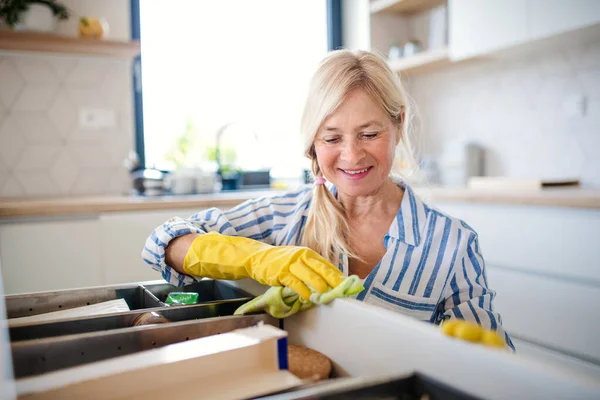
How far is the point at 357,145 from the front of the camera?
1.24 metres

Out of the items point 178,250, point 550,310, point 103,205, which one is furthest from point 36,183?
point 550,310

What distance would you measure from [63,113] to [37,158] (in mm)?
263

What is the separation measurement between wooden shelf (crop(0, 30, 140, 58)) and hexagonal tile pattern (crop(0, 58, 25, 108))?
103 mm

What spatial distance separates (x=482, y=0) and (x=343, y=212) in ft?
5.27

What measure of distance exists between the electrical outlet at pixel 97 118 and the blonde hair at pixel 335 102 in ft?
6.05

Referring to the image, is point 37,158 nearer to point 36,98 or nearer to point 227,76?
point 36,98

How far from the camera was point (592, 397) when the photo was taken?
0.43 m

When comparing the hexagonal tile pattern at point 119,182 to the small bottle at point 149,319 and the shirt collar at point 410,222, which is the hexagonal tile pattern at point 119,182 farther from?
the small bottle at point 149,319

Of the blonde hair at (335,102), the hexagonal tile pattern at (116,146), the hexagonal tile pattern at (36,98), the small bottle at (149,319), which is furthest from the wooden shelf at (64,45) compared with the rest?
the small bottle at (149,319)

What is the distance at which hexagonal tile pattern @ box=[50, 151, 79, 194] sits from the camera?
108 inches

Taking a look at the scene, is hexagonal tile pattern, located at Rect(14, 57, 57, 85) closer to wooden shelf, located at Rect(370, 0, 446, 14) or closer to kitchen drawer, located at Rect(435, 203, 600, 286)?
wooden shelf, located at Rect(370, 0, 446, 14)

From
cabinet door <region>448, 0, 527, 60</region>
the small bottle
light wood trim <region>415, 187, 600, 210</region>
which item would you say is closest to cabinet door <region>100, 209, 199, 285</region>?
light wood trim <region>415, 187, 600, 210</region>

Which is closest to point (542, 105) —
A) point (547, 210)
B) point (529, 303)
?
point (547, 210)

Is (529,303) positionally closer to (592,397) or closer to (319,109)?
(319,109)
